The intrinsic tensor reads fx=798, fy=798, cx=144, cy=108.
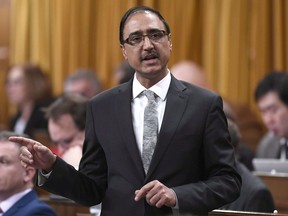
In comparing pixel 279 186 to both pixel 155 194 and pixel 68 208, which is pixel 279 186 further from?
pixel 155 194

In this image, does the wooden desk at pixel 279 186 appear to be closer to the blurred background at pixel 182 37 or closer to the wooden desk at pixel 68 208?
the wooden desk at pixel 68 208

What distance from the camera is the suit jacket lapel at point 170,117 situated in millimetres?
2594

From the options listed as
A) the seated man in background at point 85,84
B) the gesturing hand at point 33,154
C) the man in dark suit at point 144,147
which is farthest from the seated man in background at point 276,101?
the gesturing hand at point 33,154

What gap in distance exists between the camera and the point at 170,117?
2.64 metres

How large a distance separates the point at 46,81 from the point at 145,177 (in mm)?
4878

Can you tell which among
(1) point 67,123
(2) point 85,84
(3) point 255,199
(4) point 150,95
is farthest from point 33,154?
(2) point 85,84

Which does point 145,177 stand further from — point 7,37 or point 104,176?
point 7,37

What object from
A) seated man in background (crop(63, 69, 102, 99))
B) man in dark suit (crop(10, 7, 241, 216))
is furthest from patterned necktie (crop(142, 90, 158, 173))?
seated man in background (crop(63, 69, 102, 99))

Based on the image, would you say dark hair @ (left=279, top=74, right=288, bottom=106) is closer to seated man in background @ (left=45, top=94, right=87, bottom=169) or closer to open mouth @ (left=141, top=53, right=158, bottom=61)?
seated man in background @ (left=45, top=94, right=87, bottom=169)

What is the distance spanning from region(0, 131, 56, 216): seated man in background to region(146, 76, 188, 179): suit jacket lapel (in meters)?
1.15

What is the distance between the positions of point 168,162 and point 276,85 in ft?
8.83

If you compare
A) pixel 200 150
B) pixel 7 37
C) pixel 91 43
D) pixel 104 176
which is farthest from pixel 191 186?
pixel 7 37

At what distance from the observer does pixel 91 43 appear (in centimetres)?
805

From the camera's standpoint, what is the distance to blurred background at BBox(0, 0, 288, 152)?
7020mm
